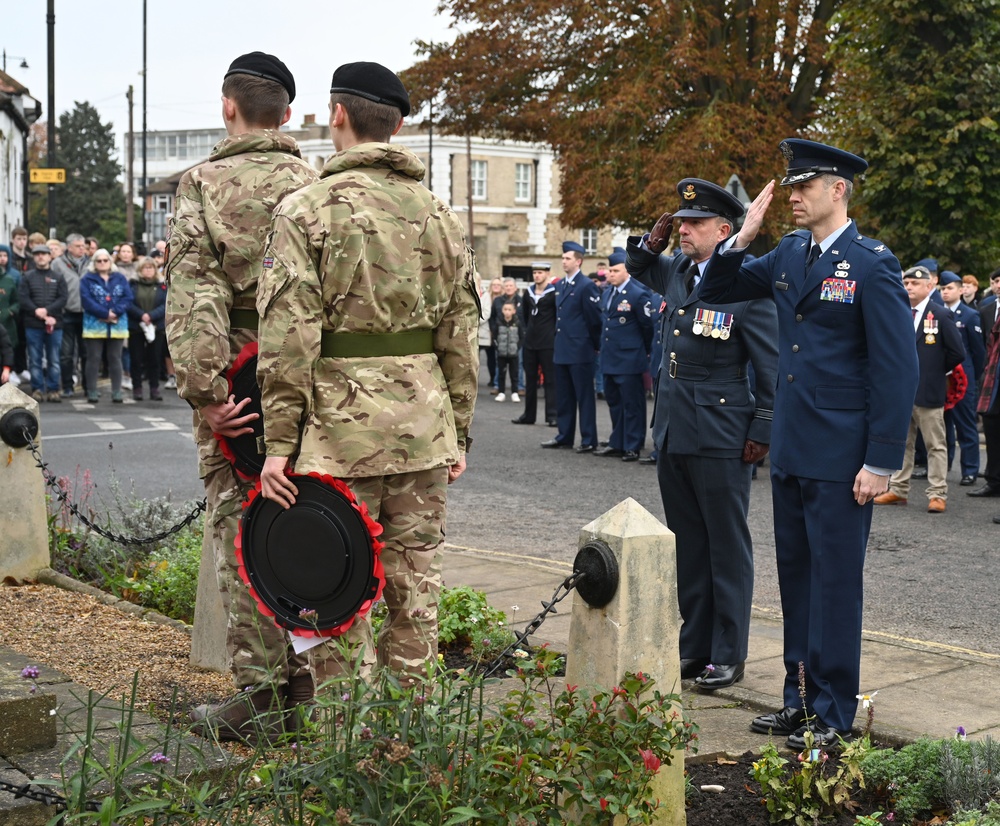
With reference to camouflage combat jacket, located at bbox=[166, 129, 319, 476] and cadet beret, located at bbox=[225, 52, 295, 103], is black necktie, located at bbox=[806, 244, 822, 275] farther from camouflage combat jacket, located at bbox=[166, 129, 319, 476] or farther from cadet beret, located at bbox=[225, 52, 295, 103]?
cadet beret, located at bbox=[225, 52, 295, 103]

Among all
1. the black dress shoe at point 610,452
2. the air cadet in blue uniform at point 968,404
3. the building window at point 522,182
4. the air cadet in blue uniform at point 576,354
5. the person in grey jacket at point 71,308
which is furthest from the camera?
the building window at point 522,182

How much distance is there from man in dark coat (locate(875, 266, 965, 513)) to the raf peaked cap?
24.3ft

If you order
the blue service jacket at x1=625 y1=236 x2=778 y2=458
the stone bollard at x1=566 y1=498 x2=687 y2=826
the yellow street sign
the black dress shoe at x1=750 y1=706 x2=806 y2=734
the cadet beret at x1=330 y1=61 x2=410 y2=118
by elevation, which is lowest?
the black dress shoe at x1=750 y1=706 x2=806 y2=734

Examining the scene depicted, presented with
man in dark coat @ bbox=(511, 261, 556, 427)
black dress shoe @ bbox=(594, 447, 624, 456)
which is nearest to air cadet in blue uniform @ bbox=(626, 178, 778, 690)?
black dress shoe @ bbox=(594, 447, 624, 456)

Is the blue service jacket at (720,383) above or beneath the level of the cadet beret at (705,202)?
beneath

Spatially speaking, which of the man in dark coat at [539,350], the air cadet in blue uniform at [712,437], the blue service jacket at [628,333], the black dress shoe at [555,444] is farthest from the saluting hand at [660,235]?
the man in dark coat at [539,350]

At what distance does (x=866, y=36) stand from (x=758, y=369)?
16.7 meters

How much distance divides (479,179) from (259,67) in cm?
8781

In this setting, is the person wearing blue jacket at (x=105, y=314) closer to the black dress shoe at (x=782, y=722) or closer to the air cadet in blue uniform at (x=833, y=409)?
the air cadet in blue uniform at (x=833, y=409)

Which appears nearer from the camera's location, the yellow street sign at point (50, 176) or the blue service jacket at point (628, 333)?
the blue service jacket at point (628, 333)

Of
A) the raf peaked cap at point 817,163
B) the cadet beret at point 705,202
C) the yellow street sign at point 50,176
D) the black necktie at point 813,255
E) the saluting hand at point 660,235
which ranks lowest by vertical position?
the black necktie at point 813,255

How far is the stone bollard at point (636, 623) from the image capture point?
3.79 meters

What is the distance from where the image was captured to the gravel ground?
548 cm

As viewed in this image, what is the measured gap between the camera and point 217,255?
15.8ft
